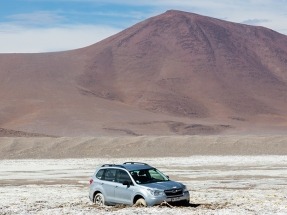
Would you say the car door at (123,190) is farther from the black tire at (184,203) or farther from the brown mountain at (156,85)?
the brown mountain at (156,85)

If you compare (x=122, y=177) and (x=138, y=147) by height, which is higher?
(x=122, y=177)

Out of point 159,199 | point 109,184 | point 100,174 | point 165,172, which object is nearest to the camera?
point 159,199

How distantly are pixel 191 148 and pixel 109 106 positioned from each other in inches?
3101

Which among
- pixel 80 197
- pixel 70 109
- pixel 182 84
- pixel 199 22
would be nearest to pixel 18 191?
pixel 80 197

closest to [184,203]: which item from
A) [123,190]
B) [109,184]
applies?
[123,190]

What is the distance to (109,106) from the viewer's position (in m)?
139

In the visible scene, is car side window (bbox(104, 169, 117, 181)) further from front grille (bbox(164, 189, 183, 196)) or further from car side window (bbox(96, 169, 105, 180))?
front grille (bbox(164, 189, 183, 196))

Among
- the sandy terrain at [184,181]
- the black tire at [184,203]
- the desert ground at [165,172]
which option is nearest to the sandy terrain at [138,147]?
the desert ground at [165,172]

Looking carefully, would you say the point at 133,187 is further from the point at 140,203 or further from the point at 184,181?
the point at 184,181

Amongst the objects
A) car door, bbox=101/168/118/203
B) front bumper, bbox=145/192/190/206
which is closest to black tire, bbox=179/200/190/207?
front bumper, bbox=145/192/190/206

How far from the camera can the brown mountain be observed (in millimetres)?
125750

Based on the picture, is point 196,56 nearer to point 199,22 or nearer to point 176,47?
point 176,47

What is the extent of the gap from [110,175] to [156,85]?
139 metres

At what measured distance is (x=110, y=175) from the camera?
21.2 metres
